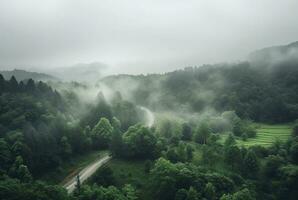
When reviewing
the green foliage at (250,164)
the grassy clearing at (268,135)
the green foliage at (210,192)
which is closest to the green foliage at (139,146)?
the green foliage at (210,192)

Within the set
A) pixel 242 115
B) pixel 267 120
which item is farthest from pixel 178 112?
pixel 267 120

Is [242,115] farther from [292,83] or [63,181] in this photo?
[63,181]

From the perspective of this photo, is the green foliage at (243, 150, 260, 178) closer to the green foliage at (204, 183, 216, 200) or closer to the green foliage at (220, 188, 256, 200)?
the green foliage at (220, 188, 256, 200)

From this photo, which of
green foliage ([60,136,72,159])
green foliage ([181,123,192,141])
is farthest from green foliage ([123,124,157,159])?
green foliage ([181,123,192,141])

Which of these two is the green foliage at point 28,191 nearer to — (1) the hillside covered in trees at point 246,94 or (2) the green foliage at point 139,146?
(2) the green foliage at point 139,146

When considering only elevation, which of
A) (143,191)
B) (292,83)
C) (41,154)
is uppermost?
(292,83)

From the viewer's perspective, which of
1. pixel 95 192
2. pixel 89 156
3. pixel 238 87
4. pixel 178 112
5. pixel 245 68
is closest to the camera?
pixel 95 192

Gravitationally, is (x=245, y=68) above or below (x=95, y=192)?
above
